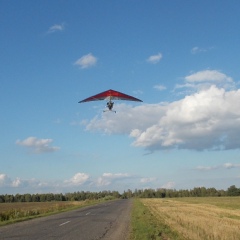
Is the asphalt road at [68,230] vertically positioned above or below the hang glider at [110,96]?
below

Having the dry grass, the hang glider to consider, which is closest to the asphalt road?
the dry grass

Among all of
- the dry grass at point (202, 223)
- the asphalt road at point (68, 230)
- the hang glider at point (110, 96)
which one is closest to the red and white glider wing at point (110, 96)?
the hang glider at point (110, 96)

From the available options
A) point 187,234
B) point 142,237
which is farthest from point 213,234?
point 142,237

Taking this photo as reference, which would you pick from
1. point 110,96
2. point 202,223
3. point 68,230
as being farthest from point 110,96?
point 202,223

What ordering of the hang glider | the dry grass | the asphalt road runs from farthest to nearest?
the hang glider < the dry grass < the asphalt road

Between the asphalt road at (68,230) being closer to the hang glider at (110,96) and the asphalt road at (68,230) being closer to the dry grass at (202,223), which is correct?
the dry grass at (202,223)

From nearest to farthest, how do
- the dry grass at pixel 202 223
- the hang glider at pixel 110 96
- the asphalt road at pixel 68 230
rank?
the asphalt road at pixel 68 230 < the dry grass at pixel 202 223 < the hang glider at pixel 110 96

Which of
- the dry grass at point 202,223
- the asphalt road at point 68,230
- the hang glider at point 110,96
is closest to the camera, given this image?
the asphalt road at point 68,230

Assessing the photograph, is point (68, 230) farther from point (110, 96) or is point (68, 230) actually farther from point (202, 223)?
Result: point (202, 223)

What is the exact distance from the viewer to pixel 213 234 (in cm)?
1738

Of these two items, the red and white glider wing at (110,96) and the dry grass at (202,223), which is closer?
the dry grass at (202,223)

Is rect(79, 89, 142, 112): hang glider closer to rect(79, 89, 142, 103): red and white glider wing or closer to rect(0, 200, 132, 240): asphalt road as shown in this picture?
rect(79, 89, 142, 103): red and white glider wing

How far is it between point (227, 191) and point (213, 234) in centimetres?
17687

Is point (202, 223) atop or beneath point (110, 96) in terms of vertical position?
beneath
